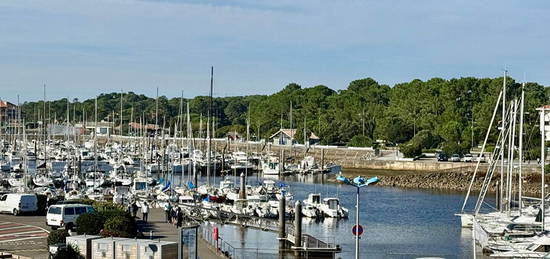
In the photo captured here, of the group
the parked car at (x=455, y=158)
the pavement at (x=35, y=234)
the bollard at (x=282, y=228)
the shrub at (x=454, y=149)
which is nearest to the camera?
the pavement at (x=35, y=234)

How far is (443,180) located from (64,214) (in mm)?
57605

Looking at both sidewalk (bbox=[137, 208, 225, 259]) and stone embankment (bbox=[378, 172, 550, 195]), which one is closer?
sidewalk (bbox=[137, 208, 225, 259])

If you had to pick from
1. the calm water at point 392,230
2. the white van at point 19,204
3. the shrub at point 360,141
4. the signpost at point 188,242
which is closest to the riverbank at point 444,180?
the calm water at point 392,230

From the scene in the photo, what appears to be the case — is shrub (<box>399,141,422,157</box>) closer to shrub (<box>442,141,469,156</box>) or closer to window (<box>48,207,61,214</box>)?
shrub (<box>442,141,469,156</box>)

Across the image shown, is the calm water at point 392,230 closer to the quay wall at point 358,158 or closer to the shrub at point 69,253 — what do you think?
the shrub at point 69,253

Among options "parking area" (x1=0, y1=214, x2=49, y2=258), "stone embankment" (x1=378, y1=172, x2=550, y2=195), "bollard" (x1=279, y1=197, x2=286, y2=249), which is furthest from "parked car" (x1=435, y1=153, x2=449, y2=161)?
"parking area" (x1=0, y1=214, x2=49, y2=258)

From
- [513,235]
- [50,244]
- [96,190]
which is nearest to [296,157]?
[96,190]

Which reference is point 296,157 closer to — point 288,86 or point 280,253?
point 288,86

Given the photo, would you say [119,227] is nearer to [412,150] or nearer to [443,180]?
[443,180]

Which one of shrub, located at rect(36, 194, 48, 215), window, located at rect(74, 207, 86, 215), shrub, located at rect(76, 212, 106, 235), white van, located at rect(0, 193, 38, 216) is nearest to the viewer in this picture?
shrub, located at rect(76, 212, 106, 235)

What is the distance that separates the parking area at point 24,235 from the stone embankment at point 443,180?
51061mm

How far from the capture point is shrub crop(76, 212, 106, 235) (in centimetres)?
3338

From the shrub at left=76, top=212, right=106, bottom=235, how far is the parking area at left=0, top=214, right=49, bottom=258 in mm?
1458

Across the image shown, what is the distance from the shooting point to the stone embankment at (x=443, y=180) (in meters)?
83.9
